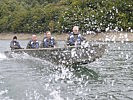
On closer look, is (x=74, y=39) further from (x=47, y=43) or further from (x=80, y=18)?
(x=80, y=18)

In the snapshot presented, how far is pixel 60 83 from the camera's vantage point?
17.4 meters

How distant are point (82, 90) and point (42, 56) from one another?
306 inches

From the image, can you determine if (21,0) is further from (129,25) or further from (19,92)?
(19,92)

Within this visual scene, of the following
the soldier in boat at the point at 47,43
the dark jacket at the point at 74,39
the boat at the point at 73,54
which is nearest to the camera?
the boat at the point at 73,54

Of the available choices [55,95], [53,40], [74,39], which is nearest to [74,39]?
[74,39]

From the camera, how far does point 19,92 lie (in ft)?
51.0

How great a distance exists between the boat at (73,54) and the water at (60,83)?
532mm

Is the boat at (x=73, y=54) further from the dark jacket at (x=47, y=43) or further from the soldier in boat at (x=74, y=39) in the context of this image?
the dark jacket at (x=47, y=43)

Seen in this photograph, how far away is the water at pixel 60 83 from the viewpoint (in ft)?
48.4

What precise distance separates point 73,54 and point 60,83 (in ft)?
14.0

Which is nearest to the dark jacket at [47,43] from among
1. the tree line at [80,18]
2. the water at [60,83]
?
the water at [60,83]

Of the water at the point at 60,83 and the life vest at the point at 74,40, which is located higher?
the life vest at the point at 74,40

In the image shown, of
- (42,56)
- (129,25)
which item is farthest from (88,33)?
(42,56)

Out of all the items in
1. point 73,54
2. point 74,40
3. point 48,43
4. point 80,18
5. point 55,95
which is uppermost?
point 74,40
